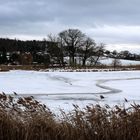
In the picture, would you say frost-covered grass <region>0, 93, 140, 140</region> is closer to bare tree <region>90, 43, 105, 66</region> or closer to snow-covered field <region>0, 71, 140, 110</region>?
snow-covered field <region>0, 71, 140, 110</region>

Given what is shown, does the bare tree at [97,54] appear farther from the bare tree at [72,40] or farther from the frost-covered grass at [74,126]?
the frost-covered grass at [74,126]

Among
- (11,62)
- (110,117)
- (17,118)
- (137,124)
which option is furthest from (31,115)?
(11,62)

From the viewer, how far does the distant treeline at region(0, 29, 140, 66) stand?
91.8 m

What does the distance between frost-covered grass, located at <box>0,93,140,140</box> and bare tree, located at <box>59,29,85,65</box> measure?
90.9 meters

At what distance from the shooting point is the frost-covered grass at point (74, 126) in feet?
21.6

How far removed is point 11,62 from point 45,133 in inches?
3425

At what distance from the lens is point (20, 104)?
7.57 meters

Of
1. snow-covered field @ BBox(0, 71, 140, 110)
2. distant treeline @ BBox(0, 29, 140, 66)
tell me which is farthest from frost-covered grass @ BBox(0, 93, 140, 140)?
distant treeline @ BBox(0, 29, 140, 66)

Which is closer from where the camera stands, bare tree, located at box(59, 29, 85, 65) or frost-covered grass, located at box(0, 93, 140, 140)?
frost-covered grass, located at box(0, 93, 140, 140)

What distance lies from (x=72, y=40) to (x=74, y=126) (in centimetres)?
9456

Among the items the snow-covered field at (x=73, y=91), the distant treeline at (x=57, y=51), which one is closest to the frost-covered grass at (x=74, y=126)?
the snow-covered field at (x=73, y=91)

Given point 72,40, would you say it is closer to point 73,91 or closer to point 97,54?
point 97,54

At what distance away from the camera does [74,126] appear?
6.76 m

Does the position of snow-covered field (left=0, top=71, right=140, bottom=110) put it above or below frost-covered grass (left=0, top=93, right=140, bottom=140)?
below
